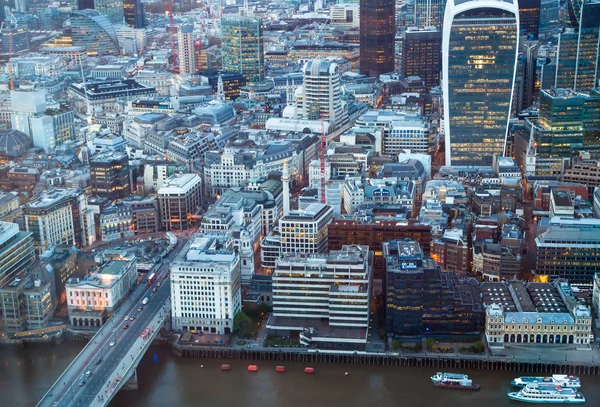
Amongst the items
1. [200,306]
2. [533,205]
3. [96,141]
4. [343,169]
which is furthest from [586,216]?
[96,141]

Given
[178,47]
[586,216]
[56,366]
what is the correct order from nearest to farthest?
1. [56,366]
2. [586,216]
3. [178,47]

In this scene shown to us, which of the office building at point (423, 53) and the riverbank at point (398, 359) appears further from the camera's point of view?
the office building at point (423, 53)

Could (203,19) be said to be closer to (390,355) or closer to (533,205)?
(533,205)

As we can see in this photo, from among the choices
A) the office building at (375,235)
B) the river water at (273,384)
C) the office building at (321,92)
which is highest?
the office building at (321,92)

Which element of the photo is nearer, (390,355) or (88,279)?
(390,355)

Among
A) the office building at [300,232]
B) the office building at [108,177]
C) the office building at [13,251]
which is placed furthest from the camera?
the office building at [108,177]

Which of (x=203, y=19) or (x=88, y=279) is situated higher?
(x=203, y=19)

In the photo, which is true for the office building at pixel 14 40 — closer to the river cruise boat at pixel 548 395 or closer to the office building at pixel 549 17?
the office building at pixel 549 17

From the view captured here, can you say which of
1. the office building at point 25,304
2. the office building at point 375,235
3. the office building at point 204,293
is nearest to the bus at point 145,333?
the office building at point 204,293
